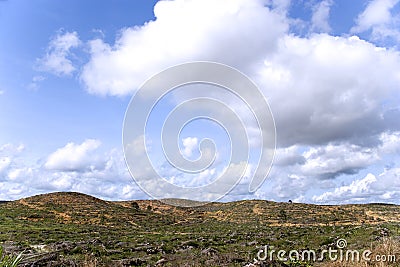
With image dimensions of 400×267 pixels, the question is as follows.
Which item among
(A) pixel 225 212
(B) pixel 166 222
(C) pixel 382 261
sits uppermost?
(A) pixel 225 212

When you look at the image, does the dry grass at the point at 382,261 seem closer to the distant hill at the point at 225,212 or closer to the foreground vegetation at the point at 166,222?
the foreground vegetation at the point at 166,222

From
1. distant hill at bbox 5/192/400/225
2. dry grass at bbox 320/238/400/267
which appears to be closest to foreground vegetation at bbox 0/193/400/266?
distant hill at bbox 5/192/400/225

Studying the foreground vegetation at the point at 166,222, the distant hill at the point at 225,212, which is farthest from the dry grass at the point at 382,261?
the distant hill at the point at 225,212

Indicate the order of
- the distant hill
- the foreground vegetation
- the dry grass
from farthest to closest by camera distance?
the distant hill
the foreground vegetation
the dry grass

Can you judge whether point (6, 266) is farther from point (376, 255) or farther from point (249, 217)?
point (249, 217)

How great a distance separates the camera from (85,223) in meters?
56.6

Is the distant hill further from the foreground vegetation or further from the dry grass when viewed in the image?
the dry grass

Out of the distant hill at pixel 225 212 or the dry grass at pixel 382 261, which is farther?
the distant hill at pixel 225 212

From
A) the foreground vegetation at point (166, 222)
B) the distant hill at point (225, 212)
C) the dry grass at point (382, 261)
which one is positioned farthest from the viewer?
the distant hill at point (225, 212)

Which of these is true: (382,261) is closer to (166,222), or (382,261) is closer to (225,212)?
(166,222)

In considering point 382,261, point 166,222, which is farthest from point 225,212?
point 382,261

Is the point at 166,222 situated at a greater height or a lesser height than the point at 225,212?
lesser

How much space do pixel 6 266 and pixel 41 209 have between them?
63.3 m

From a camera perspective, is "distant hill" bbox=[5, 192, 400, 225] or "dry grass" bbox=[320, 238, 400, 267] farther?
"distant hill" bbox=[5, 192, 400, 225]
